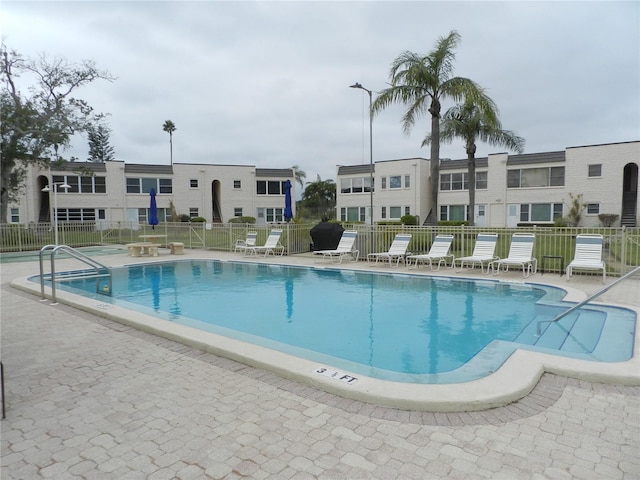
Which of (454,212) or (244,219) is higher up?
(454,212)

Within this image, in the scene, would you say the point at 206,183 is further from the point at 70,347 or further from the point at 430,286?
the point at 70,347

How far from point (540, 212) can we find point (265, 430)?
34.7 meters

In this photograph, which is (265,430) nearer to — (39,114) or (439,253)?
(439,253)

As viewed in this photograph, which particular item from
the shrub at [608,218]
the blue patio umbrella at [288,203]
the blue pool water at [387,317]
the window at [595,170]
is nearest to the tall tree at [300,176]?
the window at [595,170]

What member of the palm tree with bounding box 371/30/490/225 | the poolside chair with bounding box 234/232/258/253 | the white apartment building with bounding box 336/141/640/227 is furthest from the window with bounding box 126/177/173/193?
the palm tree with bounding box 371/30/490/225

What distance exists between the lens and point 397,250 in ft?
47.1

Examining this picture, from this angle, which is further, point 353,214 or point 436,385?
point 353,214

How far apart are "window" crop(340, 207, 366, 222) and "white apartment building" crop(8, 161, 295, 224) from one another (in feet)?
22.8

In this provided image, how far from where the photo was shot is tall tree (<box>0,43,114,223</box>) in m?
26.0

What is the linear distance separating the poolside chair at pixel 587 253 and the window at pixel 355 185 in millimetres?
28229

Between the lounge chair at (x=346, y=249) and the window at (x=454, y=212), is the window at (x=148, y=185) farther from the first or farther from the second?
the lounge chair at (x=346, y=249)

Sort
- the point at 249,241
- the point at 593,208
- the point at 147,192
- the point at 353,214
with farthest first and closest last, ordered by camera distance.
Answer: the point at 353,214, the point at 147,192, the point at 593,208, the point at 249,241

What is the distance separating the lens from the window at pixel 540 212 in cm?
3212

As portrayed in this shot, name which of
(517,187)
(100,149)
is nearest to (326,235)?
(517,187)
